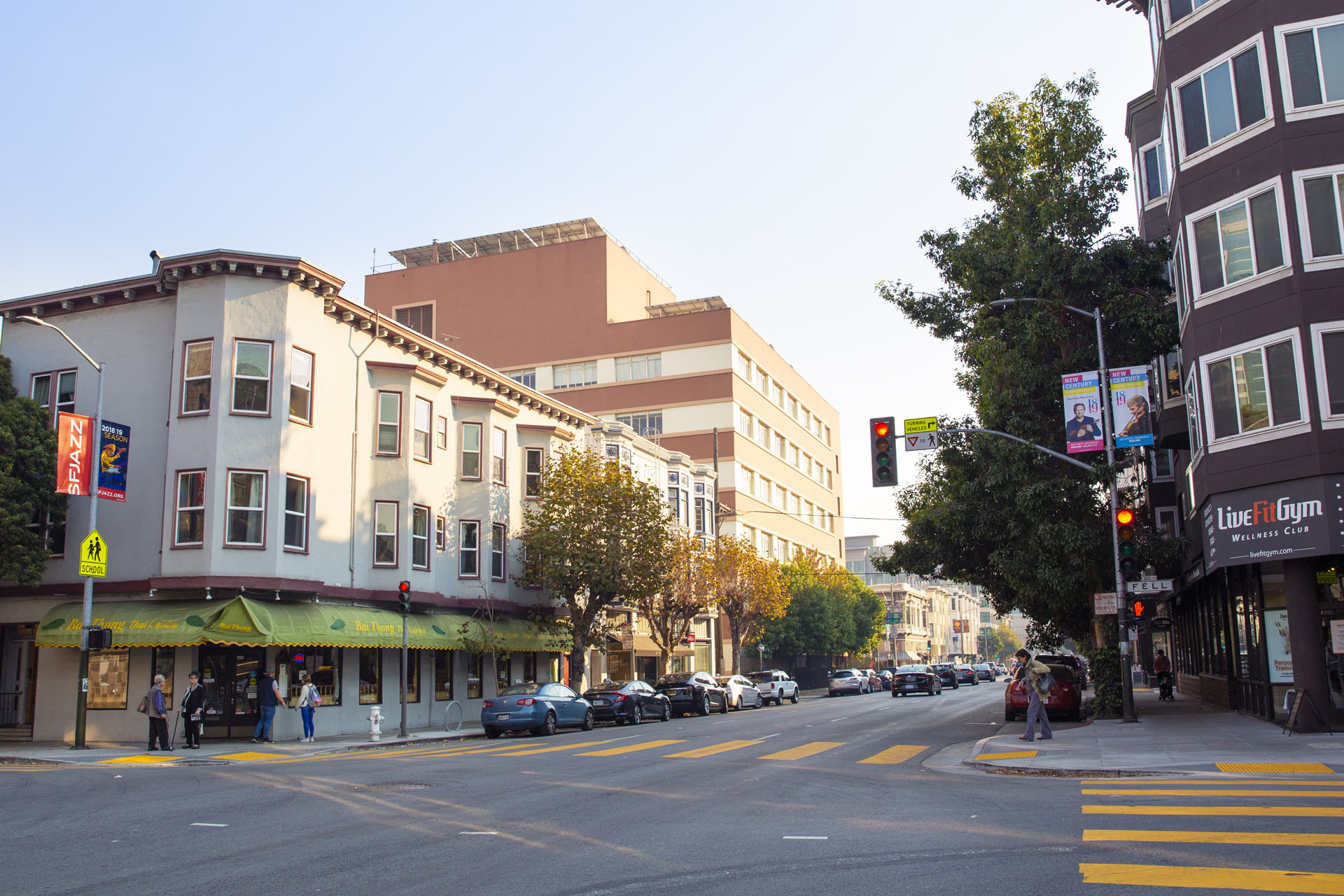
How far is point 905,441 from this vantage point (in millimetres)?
25844

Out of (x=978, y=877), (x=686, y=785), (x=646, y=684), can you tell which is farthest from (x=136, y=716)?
(x=978, y=877)

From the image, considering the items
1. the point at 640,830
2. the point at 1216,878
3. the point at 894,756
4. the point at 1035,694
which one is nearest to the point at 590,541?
the point at 894,756

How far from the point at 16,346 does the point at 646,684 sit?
20.9 metres

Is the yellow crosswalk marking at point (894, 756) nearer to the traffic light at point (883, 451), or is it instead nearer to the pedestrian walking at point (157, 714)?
the traffic light at point (883, 451)

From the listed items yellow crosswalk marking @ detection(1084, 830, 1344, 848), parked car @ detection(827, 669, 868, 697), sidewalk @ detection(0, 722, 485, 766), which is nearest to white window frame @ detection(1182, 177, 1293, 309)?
yellow crosswalk marking @ detection(1084, 830, 1344, 848)

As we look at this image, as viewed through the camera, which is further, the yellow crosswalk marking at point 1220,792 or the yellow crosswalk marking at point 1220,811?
the yellow crosswalk marking at point 1220,792

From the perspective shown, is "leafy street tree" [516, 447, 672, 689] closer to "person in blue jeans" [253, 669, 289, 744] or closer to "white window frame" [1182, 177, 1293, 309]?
"person in blue jeans" [253, 669, 289, 744]

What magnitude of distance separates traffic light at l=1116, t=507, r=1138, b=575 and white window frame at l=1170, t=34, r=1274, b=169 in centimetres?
748

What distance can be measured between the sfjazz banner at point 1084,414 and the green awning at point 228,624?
1743 cm

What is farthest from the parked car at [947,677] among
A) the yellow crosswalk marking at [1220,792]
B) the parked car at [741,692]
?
the yellow crosswalk marking at [1220,792]

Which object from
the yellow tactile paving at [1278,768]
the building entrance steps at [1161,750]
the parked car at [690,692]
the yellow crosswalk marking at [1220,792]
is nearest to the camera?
the yellow crosswalk marking at [1220,792]

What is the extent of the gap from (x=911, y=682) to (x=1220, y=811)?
4218cm

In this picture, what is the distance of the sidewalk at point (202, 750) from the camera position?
21.4 m

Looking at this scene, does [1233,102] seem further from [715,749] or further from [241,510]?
[241,510]
